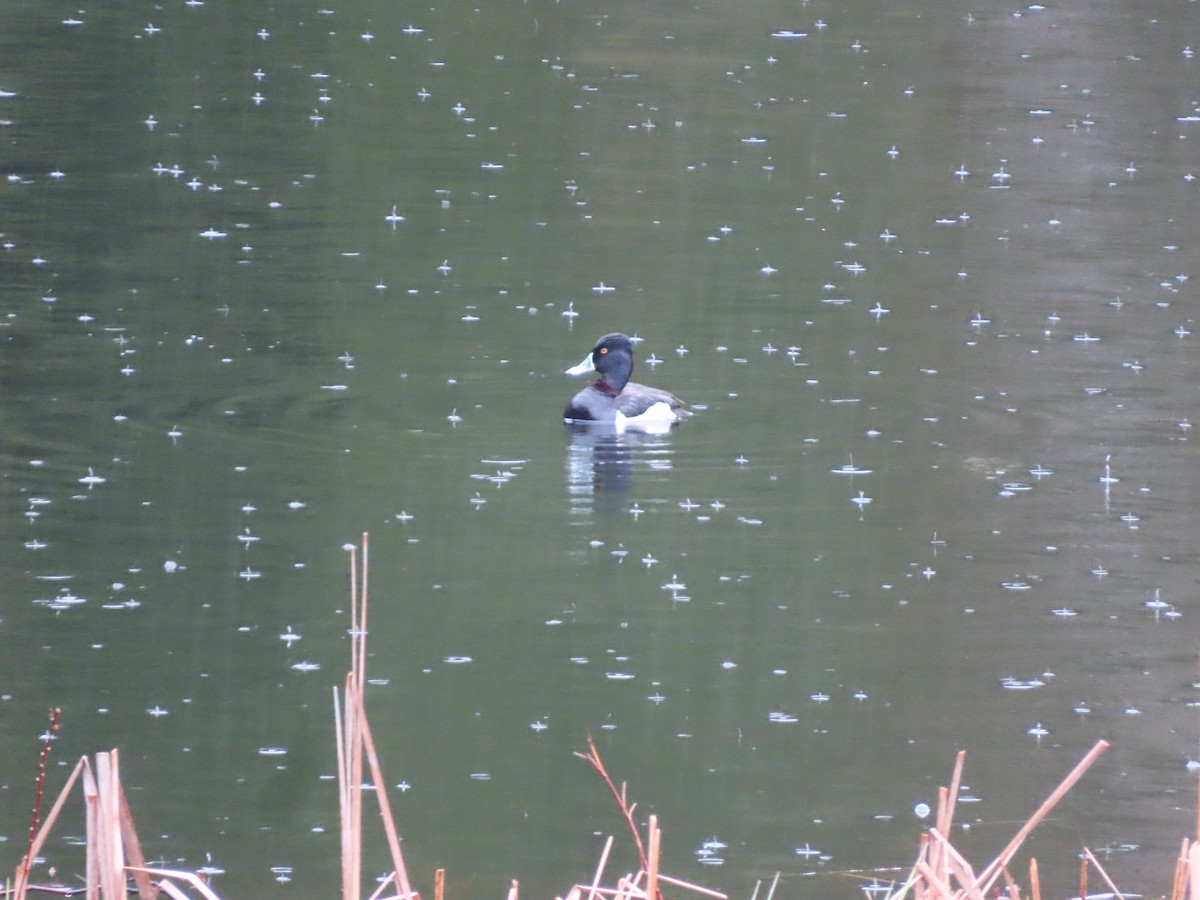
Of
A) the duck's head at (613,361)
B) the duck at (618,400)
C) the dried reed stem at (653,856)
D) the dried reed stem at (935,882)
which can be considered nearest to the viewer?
the dried reed stem at (935,882)

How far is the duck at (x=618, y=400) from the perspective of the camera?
1267cm

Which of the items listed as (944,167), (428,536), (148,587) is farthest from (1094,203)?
(148,587)

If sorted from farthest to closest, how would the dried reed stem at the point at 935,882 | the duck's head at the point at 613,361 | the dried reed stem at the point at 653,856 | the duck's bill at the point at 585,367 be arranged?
the duck's bill at the point at 585,367, the duck's head at the point at 613,361, the dried reed stem at the point at 653,856, the dried reed stem at the point at 935,882

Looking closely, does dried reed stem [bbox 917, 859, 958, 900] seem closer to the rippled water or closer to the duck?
the rippled water

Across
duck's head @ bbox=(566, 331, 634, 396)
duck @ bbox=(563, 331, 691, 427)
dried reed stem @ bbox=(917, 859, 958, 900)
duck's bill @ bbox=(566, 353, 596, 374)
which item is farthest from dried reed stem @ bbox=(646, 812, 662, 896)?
duck's bill @ bbox=(566, 353, 596, 374)

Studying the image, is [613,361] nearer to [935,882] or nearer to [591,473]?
[591,473]

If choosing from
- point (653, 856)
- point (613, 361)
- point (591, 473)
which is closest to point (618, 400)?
point (613, 361)

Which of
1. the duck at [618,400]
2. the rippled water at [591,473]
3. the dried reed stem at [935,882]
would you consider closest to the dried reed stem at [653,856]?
the dried reed stem at [935,882]

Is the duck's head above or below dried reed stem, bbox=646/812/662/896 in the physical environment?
above

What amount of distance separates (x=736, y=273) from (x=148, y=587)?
314 inches

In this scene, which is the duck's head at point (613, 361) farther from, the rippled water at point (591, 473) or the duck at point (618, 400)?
the rippled water at point (591, 473)

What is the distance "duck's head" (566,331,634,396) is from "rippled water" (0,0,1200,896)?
0.38 meters

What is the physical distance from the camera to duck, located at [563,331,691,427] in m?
12.7

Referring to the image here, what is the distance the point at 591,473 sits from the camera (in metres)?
11.8
